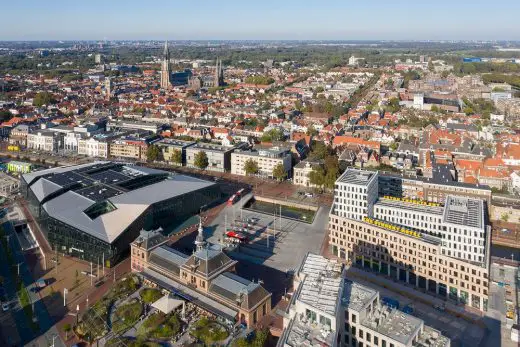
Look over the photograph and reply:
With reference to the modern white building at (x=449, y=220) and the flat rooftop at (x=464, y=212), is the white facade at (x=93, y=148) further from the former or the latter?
the flat rooftop at (x=464, y=212)

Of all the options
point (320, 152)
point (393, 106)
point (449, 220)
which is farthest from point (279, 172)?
point (393, 106)

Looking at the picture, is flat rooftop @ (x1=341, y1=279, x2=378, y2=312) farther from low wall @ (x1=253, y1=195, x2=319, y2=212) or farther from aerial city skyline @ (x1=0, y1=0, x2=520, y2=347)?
low wall @ (x1=253, y1=195, x2=319, y2=212)

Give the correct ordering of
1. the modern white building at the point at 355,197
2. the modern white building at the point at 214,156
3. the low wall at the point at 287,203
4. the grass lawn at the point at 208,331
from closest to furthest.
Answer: the grass lawn at the point at 208,331, the modern white building at the point at 355,197, the low wall at the point at 287,203, the modern white building at the point at 214,156

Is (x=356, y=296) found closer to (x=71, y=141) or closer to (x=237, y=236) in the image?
(x=237, y=236)

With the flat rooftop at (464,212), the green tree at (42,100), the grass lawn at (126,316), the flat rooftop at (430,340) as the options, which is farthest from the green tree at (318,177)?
the green tree at (42,100)

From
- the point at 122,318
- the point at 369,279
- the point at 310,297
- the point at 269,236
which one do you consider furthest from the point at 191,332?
the point at 269,236

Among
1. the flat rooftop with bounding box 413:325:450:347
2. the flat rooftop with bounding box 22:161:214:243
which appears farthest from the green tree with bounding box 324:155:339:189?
the flat rooftop with bounding box 413:325:450:347

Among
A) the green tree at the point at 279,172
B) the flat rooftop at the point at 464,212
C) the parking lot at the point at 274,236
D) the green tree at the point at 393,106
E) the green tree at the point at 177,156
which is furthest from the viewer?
the green tree at the point at 393,106

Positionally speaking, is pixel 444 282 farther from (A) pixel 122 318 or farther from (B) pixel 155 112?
(B) pixel 155 112
